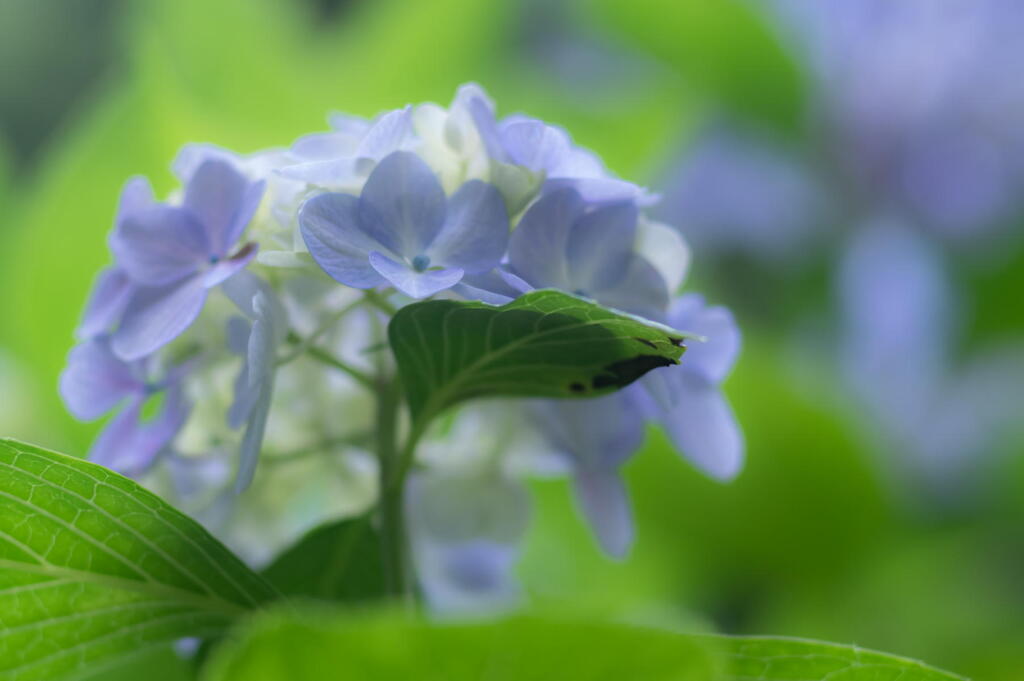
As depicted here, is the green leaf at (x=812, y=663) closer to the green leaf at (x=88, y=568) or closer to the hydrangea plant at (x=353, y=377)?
the hydrangea plant at (x=353, y=377)

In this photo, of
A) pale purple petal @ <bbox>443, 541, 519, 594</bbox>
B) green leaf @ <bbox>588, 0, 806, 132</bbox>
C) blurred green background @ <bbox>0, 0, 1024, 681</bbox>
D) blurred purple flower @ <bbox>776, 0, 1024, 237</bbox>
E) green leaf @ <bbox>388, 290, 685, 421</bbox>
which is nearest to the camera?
green leaf @ <bbox>388, 290, 685, 421</bbox>

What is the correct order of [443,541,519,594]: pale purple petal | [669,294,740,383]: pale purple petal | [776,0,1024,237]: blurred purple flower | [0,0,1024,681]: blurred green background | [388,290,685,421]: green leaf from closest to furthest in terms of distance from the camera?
1. [388,290,685,421]: green leaf
2. [669,294,740,383]: pale purple petal
3. [443,541,519,594]: pale purple petal
4. [0,0,1024,681]: blurred green background
5. [776,0,1024,237]: blurred purple flower

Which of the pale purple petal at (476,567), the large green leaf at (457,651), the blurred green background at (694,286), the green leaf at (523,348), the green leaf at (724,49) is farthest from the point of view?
the green leaf at (724,49)

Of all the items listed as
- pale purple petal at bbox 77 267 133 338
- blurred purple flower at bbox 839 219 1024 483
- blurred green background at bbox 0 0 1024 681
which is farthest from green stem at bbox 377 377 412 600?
blurred purple flower at bbox 839 219 1024 483

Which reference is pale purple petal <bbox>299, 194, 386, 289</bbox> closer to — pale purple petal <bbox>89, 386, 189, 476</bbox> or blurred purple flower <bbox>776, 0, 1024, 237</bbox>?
pale purple petal <bbox>89, 386, 189, 476</bbox>

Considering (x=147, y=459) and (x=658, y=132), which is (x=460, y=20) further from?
(x=147, y=459)

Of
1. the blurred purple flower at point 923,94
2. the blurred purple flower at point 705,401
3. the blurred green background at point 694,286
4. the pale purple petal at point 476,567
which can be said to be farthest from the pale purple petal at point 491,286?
the blurred purple flower at point 923,94
